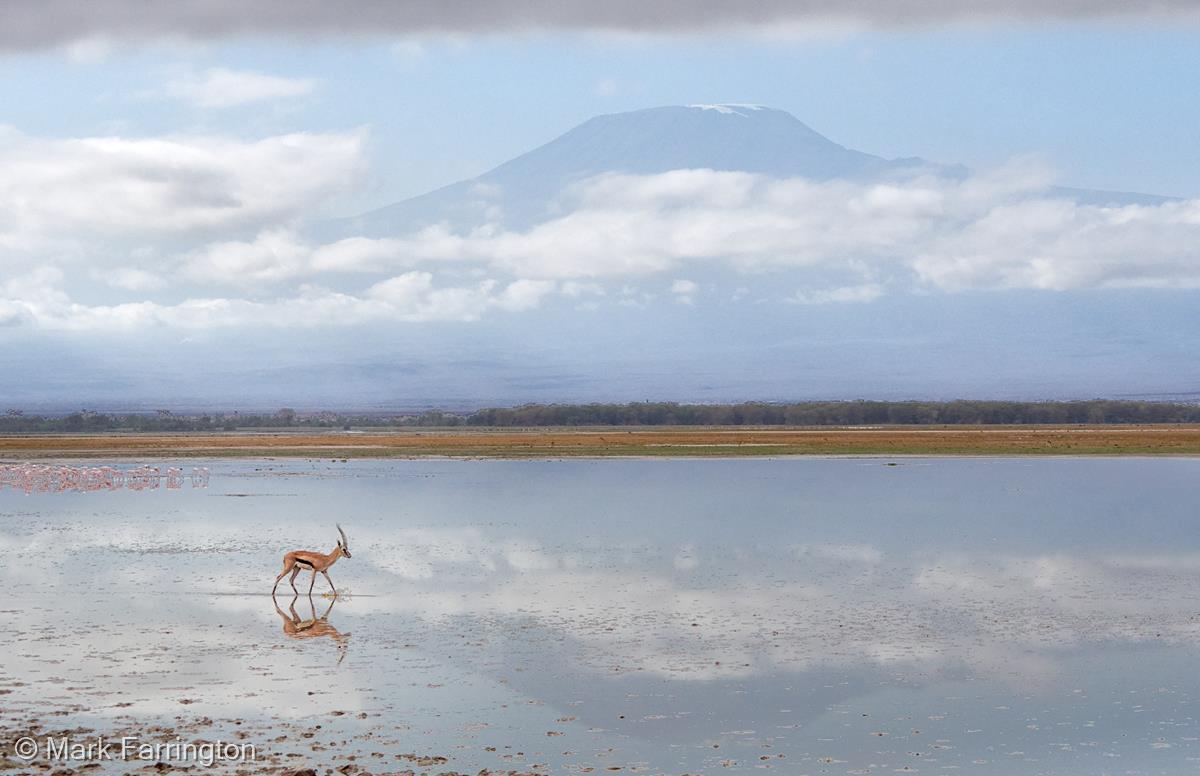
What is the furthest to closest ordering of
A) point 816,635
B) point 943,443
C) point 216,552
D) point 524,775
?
point 943,443 < point 216,552 < point 816,635 < point 524,775

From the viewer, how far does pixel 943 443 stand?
A: 7538cm

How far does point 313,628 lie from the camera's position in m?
18.5

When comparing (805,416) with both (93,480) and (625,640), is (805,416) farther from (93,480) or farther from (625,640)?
(625,640)

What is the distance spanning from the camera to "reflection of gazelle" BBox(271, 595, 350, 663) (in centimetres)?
1766

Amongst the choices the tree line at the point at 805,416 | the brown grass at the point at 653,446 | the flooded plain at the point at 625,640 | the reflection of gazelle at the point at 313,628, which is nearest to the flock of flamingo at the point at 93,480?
the flooded plain at the point at 625,640

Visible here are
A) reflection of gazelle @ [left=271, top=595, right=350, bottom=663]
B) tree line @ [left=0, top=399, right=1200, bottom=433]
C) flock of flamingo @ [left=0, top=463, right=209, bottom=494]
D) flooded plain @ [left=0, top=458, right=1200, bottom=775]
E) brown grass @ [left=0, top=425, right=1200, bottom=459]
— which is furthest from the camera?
tree line @ [left=0, top=399, right=1200, bottom=433]

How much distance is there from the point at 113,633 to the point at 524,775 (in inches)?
325

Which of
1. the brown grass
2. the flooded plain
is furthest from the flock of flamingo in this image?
the brown grass

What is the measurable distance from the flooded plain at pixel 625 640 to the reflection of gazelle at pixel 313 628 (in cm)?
6

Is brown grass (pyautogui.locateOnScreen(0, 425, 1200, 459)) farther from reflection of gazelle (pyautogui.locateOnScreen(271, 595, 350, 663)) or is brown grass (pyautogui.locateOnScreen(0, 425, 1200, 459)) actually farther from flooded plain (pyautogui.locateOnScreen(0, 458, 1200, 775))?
reflection of gazelle (pyautogui.locateOnScreen(271, 595, 350, 663))

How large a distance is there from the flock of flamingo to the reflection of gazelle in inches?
1084

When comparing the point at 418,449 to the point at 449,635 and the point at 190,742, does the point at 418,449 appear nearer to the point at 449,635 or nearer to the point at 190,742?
the point at 449,635

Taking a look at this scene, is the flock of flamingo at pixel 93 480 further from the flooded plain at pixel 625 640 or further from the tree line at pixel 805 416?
the tree line at pixel 805 416

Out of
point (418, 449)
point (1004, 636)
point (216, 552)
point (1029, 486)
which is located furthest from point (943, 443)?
point (1004, 636)
